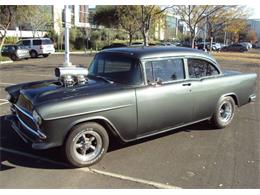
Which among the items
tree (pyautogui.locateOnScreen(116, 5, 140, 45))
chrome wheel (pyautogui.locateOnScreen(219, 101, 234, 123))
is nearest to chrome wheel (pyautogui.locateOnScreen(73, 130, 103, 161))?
chrome wheel (pyautogui.locateOnScreen(219, 101, 234, 123))

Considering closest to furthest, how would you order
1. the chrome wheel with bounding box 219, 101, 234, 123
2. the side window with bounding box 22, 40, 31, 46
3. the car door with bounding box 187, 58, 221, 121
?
the car door with bounding box 187, 58, 221, 121
the chrome wheel with bounding box 219, 101, 234, 123
the side window with bounding box 22, 40, 31, 46

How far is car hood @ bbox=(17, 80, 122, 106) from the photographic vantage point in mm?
4180

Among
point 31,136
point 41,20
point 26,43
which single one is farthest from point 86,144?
point 41,20

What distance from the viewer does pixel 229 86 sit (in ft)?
20.1

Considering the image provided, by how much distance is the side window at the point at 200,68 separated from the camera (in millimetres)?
5566

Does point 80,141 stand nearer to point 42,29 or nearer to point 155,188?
point 155,188

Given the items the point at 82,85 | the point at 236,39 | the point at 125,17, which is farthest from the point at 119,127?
the point at 236,39

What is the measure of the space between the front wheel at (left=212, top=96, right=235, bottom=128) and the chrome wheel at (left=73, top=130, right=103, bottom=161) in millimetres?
2616

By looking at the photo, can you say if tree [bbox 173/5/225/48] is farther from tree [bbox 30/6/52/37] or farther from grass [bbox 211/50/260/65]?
tree [bbox 30/6/52/37]

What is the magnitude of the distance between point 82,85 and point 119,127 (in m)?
0.88

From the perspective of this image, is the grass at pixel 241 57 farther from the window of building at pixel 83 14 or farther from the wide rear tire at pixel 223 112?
the window of building at pixel 83 14

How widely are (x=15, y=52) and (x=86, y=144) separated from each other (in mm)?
23439

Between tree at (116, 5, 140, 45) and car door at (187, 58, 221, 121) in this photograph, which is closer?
car door at (187, 58, 221, 121)

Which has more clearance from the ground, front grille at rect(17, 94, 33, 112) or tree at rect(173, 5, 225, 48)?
tree at rect(173, 5, 225, 48)
